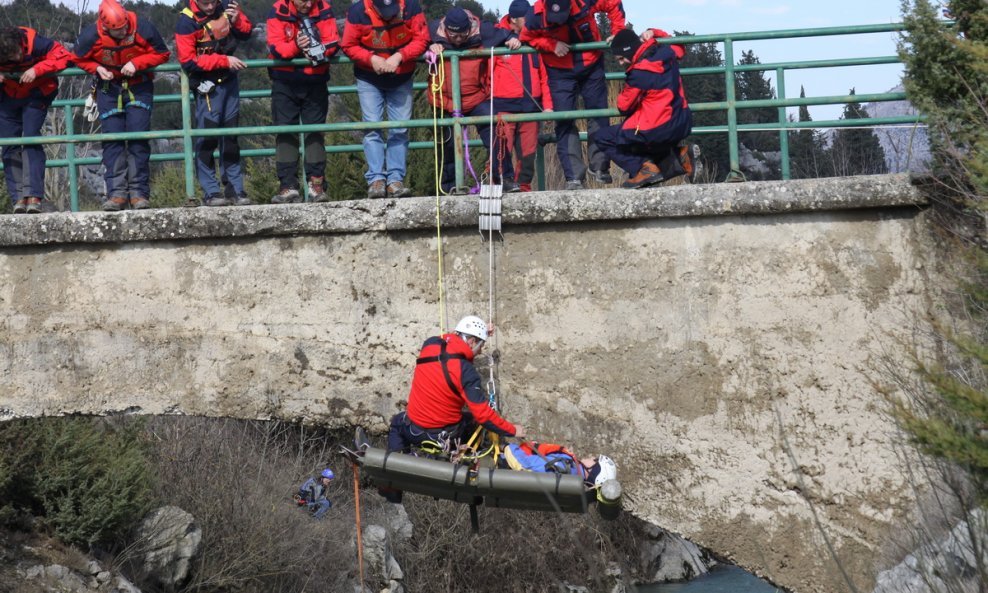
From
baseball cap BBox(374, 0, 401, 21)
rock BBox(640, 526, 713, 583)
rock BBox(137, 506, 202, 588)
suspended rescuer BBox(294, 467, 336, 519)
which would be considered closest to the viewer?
baseball cap BBox(374, 0, 401, 21)

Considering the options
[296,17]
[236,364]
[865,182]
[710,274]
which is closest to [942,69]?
[865,182]

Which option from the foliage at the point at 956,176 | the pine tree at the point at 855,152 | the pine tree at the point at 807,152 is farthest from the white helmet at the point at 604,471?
the pine tree at the point at 807,152

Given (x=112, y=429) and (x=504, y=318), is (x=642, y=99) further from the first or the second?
(x=112, y=429)

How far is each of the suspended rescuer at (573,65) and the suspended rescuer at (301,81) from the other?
1471 mm

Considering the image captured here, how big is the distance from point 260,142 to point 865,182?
18.1m

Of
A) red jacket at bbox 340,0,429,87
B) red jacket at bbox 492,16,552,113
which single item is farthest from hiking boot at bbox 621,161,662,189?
red jacket at bbox 340,0,429,87

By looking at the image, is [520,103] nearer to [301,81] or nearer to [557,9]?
[557,9]

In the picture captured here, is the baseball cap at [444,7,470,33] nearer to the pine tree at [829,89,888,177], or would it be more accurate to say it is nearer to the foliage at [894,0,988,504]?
the foliage at [894,0,988,504]

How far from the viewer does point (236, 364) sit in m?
Result: 8.20

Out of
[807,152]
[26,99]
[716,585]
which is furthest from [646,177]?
[716,585]

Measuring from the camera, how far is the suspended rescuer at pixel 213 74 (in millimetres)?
8664

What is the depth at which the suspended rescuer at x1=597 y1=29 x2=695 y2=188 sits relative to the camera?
805 centimetres

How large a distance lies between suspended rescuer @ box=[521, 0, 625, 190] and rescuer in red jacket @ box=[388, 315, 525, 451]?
159 cm

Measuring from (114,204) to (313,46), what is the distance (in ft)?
5.96
